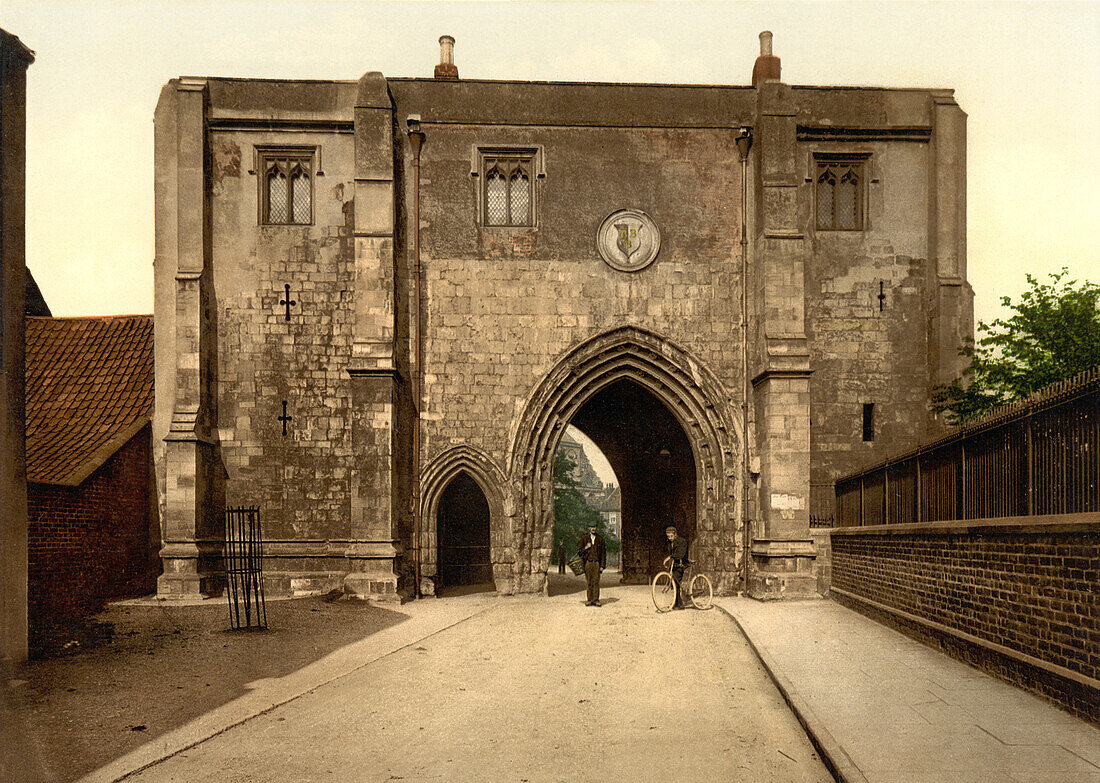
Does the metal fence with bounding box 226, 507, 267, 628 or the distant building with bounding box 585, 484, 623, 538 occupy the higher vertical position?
the metal fence with bounding box 226, 507, 267, 628

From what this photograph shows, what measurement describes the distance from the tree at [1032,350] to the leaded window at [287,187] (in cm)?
1269

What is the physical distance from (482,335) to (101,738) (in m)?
11.7

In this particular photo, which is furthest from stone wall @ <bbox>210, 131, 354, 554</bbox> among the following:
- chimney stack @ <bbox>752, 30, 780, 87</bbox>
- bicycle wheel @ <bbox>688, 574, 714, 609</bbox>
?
chimney stack @ <bbox>752, 30, 780, 87</bbox>

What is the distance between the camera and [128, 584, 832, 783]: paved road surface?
5.71 meters

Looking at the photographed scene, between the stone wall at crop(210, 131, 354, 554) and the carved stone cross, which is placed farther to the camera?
the carved stone cross

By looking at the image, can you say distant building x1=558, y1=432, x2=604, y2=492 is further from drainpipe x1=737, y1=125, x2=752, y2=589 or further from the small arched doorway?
drainpipe x1=737, y1=125, x2=752, y2=589

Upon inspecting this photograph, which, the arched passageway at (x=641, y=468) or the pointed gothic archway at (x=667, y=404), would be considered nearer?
the pointed gothic archway at (x=667, y=404)

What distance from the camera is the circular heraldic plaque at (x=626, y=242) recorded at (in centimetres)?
1767

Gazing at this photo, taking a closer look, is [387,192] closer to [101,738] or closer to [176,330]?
[176,330]

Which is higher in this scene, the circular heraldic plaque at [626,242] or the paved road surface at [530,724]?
the circular heraldic plaque at [626,242]

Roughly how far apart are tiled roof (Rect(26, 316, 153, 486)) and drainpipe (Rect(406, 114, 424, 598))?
16.0 ft

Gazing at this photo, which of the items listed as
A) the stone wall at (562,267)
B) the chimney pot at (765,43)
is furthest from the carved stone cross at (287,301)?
the chimney pot at (765,43)

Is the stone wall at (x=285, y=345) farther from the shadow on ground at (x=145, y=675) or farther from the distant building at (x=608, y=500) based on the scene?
the distant building at (x=608, y=500)

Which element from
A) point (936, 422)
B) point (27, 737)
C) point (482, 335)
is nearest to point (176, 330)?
point (482, 335)
